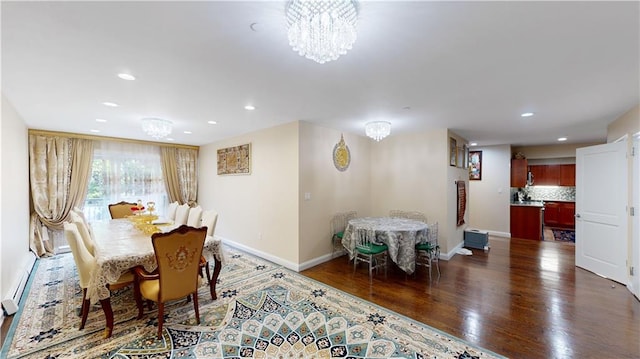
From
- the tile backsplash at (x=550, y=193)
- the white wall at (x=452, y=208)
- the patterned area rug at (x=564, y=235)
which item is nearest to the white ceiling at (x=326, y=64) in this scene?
the white wall at (x=452, y=208)

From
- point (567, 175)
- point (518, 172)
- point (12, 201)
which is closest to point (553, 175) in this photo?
point (567, 175)

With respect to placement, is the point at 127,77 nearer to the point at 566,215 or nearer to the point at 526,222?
the point at 526,222

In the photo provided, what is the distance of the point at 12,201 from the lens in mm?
3182

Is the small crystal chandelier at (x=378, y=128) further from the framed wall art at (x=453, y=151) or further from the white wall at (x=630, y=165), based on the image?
the white wall at (x=630, y=165)

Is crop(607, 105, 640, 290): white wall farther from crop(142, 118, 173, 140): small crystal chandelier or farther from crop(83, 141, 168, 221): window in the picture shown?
crop(83, 141, 168, 221): window

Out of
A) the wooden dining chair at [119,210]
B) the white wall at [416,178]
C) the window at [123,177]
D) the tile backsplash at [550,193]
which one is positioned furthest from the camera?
the tile backsplash at [550,193]

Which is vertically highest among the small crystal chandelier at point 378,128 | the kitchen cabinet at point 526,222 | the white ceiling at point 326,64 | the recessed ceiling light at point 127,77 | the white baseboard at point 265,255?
the recessed ceiling light at point 127,77

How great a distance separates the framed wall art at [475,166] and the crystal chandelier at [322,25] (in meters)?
6.74

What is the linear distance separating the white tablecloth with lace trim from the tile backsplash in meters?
8.42

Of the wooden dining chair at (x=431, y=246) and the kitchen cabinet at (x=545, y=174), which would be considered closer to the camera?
the wooden dining chair at (x=431, y=246)

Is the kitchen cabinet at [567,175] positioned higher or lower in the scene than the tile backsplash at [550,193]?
higher

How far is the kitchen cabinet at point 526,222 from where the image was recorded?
6.06 meters

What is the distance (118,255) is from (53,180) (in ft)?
13.3

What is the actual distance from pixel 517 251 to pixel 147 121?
6.98 meters
